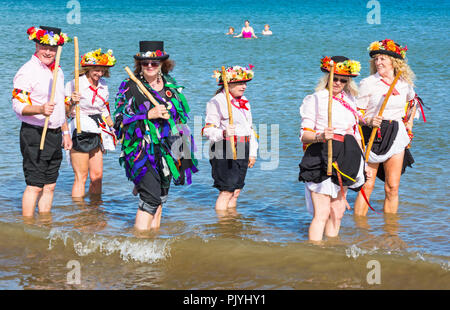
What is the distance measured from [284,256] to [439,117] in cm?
959

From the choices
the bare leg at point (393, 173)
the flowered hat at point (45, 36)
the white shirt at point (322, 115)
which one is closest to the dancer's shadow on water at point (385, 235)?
the bare leg at point (393, 173)

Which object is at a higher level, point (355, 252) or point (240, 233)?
point (355, 252)

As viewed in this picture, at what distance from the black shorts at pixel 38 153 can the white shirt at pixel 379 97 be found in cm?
346

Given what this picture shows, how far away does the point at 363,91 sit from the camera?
8250 millimetres

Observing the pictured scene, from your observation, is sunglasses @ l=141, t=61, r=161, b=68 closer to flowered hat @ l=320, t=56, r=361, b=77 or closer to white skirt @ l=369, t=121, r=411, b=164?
flowered hat @ l=320, t=56, r=361, b=77

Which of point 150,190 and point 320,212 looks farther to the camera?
point 150,190

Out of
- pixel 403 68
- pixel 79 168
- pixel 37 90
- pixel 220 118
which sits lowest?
pixel 79 168

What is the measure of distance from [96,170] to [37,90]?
230 centimetres

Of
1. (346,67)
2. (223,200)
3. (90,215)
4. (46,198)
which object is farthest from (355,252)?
(46,198)

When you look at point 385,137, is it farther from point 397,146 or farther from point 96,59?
point 96,59

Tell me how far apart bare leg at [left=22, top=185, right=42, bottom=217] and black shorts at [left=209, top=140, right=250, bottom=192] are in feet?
6.57

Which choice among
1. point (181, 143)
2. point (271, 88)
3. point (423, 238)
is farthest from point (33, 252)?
point (271, 88)

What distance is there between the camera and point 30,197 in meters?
8.02

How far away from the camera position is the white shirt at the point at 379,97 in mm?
8234
